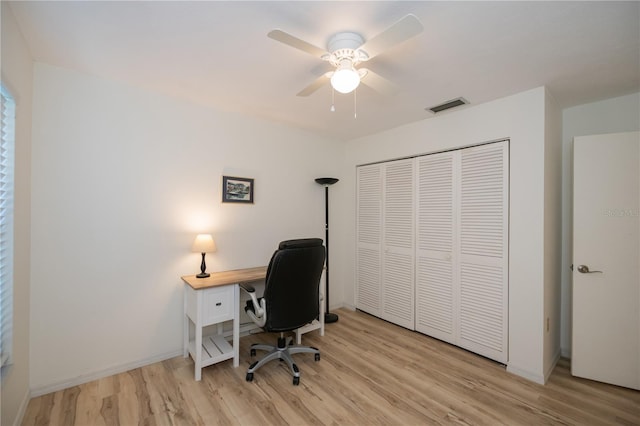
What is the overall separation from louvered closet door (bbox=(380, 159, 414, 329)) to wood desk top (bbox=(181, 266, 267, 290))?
160cm

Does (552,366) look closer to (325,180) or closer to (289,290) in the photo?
(289,290)

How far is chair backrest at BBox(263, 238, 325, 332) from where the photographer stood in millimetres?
2129

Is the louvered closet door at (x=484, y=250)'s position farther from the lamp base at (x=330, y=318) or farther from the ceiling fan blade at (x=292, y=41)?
the ceiling fan blade at (x=292, y=41)

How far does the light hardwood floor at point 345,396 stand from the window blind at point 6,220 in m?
0.67

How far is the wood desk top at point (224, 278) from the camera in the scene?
232cm

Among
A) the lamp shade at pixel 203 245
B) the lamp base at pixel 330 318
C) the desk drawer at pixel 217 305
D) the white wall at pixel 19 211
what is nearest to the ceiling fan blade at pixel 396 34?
the white wall at pixel 19 211

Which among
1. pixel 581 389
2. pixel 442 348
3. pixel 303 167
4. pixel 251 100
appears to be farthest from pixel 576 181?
pixel 251 100

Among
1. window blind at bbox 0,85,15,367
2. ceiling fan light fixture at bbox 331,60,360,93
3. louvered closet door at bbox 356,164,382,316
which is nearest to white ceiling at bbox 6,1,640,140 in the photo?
ceiling fan light fixture at bbox 331,60,360,93

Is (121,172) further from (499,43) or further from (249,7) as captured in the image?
(499,43)

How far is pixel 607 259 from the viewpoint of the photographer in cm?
223

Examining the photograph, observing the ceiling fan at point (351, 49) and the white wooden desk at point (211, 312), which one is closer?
the ceiling fan at point (351, 49)

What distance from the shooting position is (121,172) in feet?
7.61

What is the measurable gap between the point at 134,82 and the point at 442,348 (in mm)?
3772

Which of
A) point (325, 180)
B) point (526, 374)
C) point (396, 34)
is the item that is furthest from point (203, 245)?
point (526, 374)
